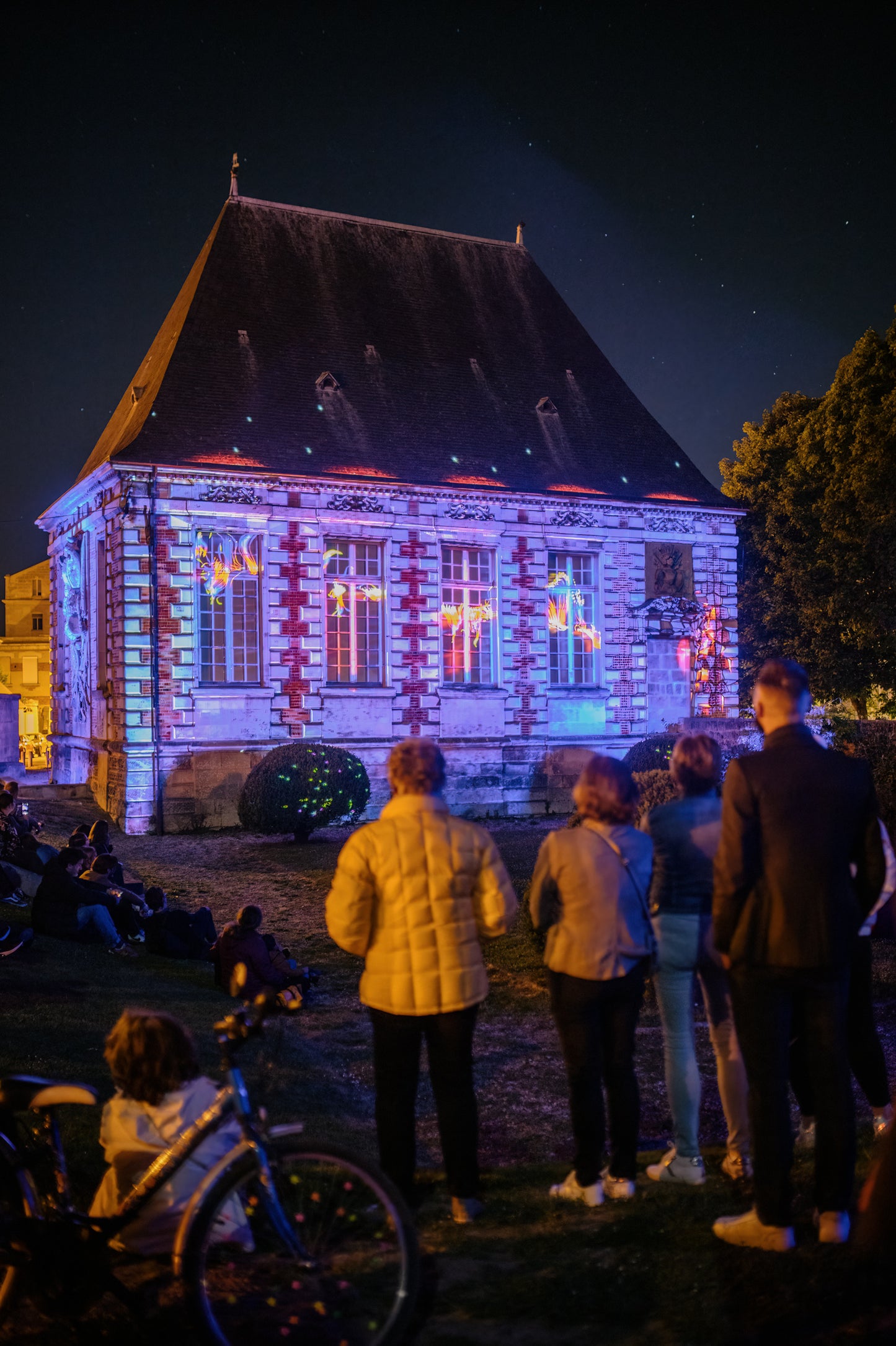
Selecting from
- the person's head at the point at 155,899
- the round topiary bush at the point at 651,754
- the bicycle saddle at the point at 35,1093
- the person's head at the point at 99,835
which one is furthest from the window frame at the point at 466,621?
the bicycle saddle at the point at 35,1093

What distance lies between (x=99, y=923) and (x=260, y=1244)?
760 centimetres

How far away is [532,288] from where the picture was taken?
89.2 feet

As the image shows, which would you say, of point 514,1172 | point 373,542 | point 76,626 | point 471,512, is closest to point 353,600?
point 373,542

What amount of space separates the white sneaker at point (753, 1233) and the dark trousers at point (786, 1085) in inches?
1.3

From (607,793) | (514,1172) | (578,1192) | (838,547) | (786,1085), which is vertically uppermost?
(838,547)

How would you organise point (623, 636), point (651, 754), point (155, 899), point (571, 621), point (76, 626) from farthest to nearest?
1. point (76, 626)
2. point (623, 636)
3. point (571, 621)
4. point (651, 754)
5. point (155, 899)

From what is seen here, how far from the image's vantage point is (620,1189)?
4.70m

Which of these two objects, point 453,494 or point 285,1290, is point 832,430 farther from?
point 285,1290

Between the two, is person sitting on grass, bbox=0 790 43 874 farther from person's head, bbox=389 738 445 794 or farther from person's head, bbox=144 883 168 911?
person's head, bbox=389 738 445 794

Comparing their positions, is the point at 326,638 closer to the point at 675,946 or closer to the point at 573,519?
the point at 573,519

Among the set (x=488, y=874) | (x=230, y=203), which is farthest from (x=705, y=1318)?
(x=230, y=203)

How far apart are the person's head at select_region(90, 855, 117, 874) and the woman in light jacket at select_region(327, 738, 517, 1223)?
7865 millimetres

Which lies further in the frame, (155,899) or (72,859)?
(155,899)

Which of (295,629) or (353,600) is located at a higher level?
(353,600)
